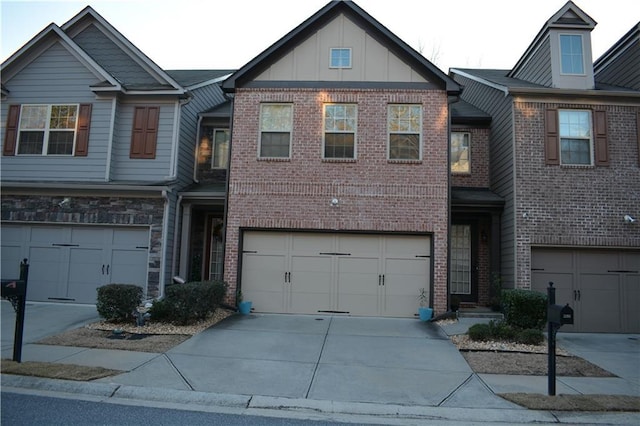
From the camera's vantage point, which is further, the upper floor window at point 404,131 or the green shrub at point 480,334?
the upper floor window at point 404,131

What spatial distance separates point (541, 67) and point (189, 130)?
1067 cm

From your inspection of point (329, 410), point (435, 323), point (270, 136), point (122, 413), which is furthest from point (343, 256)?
point (122, 413)

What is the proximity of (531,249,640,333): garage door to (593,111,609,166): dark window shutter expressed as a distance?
2.39 m

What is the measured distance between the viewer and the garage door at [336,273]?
1159 centimetres

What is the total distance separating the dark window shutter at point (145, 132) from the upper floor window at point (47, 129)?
169 cm

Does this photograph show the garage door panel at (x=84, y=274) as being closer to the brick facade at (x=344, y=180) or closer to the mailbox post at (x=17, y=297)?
the brick facade at (x=344, y=180)

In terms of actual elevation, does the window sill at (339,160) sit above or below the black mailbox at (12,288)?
above

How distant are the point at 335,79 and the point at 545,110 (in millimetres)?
5644

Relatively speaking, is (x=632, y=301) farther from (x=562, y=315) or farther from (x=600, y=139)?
(x=562, y=315)

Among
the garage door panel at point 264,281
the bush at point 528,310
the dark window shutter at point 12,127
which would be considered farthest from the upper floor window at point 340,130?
the dark window shutter at point 12,127

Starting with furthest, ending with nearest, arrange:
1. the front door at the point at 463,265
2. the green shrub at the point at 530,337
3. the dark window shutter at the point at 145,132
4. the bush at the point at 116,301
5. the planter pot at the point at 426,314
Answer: the front door at the point at 463,265, the dark window shutter at the point at 145,132, the planter pot at the point at 426,314, the bush at the point at 116,301, the green shrub at the point at 530,337

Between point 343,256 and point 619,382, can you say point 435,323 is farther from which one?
point 619,382

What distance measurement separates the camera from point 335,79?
12.2 m

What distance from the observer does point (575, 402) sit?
5.79 metres
